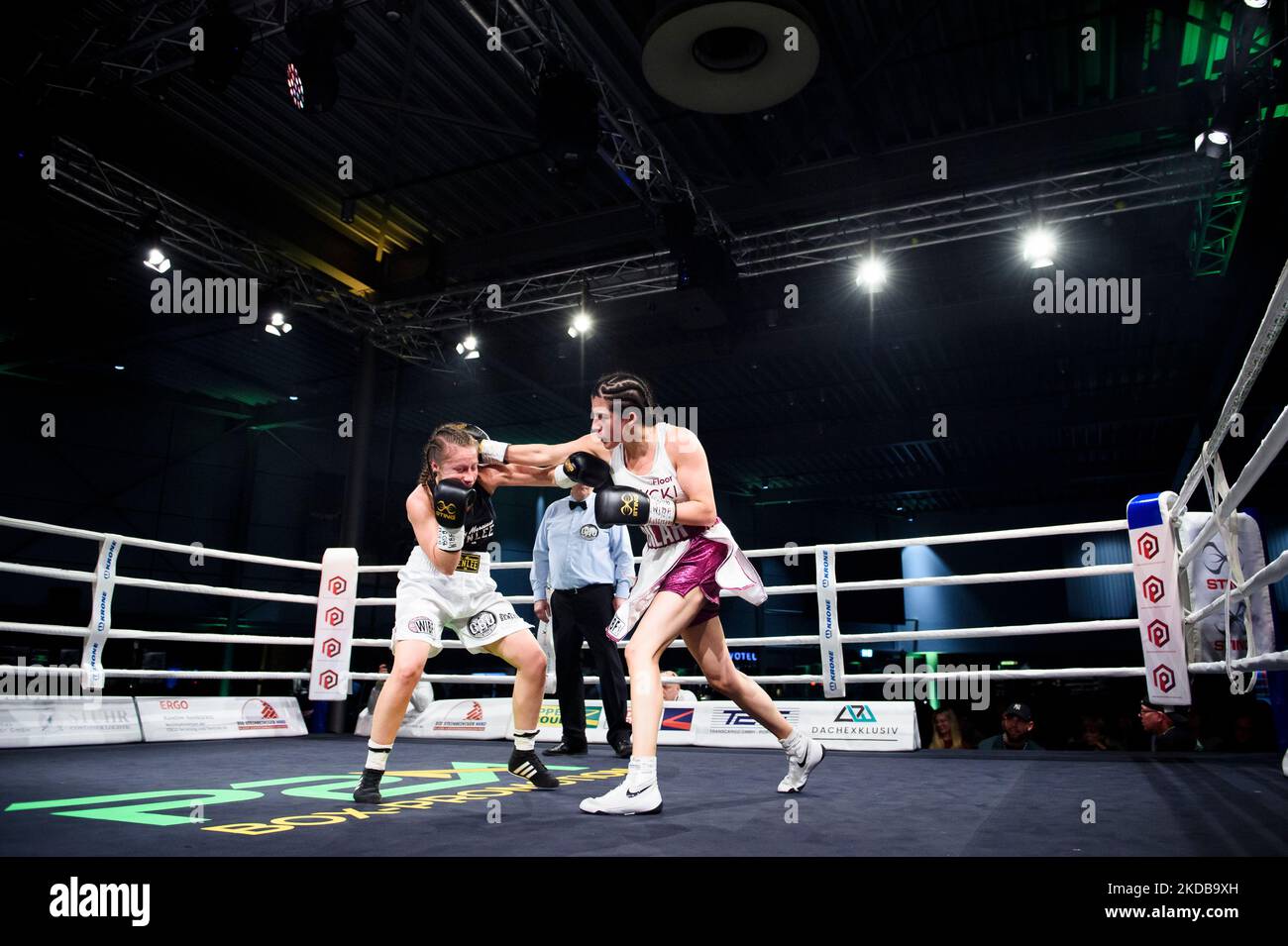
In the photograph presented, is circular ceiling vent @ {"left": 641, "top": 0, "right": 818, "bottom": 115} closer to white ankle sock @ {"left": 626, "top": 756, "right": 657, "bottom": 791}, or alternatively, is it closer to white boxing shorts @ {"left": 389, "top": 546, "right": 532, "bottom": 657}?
white boxing shorts @ {"left": 389, "top": 546, "right": 532, "bottom": 657}

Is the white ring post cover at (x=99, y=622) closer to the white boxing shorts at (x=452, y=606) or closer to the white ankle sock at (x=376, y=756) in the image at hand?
the white boxing shorts at (x=452, y=606)

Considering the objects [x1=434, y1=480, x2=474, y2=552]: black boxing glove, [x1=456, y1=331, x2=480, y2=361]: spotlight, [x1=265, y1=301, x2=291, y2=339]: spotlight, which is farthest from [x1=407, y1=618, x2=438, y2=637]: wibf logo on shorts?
[x1=456, y1=331, x2=480, y2=361]: spotlight

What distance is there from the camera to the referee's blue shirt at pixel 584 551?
4027 mm

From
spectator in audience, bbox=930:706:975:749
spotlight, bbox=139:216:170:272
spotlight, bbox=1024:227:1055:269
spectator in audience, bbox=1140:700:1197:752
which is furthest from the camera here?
spotlight, bbox=139:216:170:272

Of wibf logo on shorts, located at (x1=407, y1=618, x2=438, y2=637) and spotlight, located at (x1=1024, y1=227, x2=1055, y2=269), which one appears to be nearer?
wibf logo on shorts, located at (x1=407, y1=618, x2=438, y2=637)

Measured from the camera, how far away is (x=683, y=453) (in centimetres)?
257

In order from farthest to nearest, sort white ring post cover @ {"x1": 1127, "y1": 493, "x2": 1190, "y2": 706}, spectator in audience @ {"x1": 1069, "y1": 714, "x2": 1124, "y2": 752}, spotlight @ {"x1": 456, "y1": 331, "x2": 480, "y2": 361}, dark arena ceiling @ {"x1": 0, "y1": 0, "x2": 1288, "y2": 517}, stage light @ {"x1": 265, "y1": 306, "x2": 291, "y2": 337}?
1. spotlight @ {"x1": 456, "y1": 331, "x2": 480, "y2": 361}
2. stage light @ {"x1": 265, "y1": 306, "x2": 291, "y2": 337}
3. dark arena ceiling @ {"x1": 0, "y1": 0, "x2": 1288, "y2": 517}
4. spectator in audience @ {"x1": 1069, "y1": 714, "x2": 1124, "y2": 752}
5. white ring post cover @ {"x1": 1127, "y1": 493, "x2": 1190, "y2": 706}

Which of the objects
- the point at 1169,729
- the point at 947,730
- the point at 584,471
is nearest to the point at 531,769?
the point at 584,471

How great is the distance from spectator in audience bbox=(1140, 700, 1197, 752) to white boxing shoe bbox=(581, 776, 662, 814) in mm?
3436

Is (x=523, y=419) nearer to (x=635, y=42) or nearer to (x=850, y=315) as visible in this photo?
(x=850, y=315)

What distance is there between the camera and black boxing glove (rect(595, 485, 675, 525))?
2357 millimetres

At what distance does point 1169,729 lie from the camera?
4676 mm
